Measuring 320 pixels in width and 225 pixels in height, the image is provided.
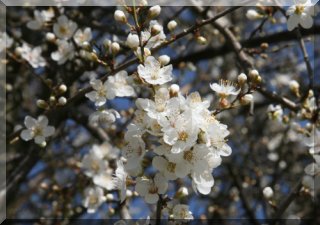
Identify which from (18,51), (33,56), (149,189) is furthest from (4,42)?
(149,189)

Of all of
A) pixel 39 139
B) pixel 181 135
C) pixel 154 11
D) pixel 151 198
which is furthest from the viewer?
pixel 39 139

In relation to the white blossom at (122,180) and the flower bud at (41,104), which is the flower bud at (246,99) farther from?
the flower bud at (41,104)

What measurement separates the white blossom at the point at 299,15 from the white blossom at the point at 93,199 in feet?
5.12

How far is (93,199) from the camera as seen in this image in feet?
10.3

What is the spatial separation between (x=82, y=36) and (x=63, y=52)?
17 cm

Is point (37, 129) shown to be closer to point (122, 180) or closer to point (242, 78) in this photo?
point (122, 180)

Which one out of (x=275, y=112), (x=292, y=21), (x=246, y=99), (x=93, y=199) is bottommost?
(x=93, y=199)

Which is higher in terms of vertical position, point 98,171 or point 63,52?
point 63,52

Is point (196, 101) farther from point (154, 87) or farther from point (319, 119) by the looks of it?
point (319, 119)

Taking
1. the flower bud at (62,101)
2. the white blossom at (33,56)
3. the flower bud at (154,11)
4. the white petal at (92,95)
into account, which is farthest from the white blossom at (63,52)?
the flower bud at (154,11)

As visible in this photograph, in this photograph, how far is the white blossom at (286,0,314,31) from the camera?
8.78 feet

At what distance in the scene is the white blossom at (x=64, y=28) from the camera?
3.16 meters

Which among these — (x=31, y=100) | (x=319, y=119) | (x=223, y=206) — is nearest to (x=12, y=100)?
(x=31, y=100)

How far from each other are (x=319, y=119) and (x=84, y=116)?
180 centimetres
